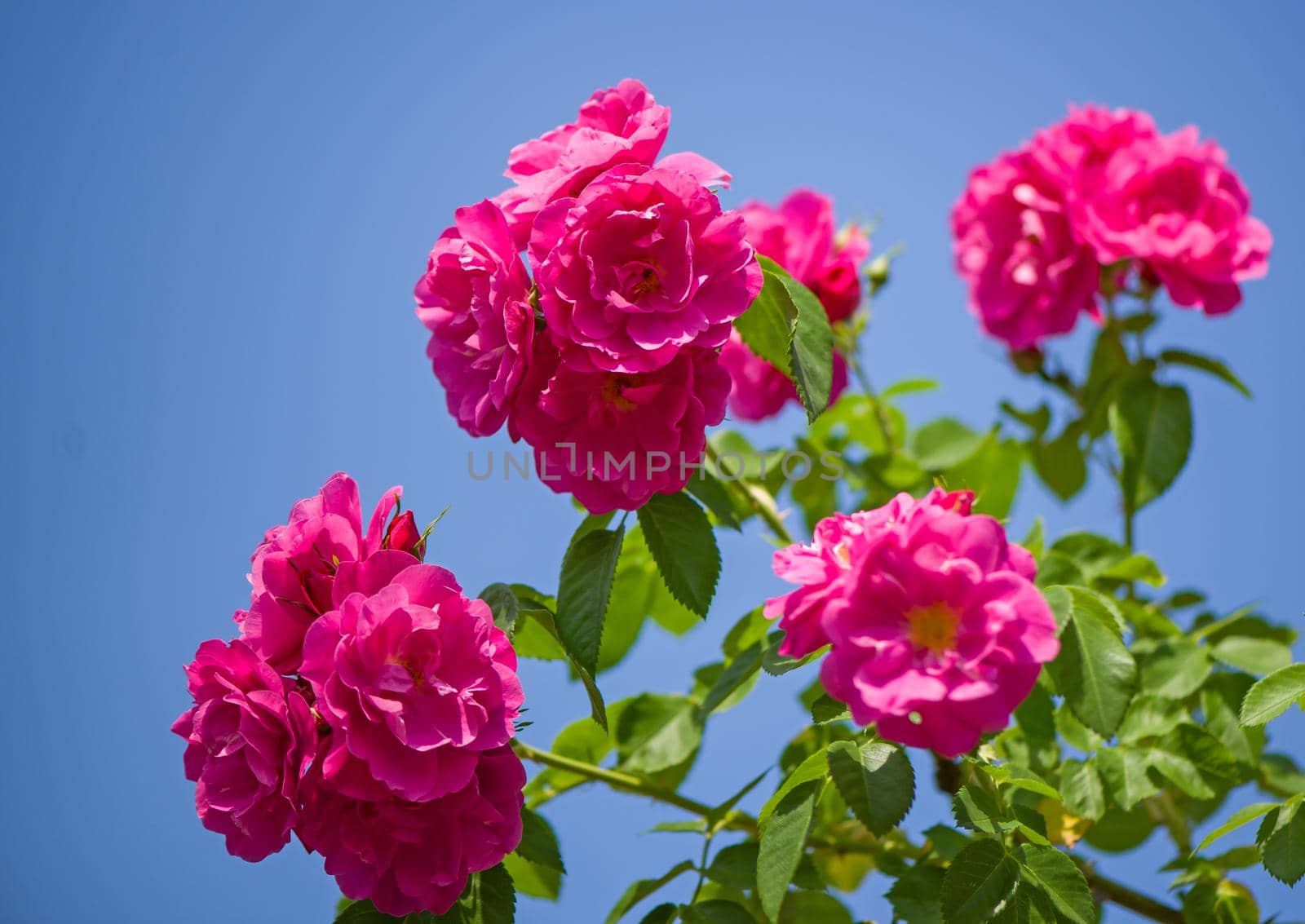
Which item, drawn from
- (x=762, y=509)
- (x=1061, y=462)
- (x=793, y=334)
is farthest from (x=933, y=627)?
(x=1061, y=462)

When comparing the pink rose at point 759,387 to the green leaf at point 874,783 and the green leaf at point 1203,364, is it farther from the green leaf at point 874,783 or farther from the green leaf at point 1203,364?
the green leaf at point 874,783

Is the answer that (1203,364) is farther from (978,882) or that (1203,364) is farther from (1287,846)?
(978,882)

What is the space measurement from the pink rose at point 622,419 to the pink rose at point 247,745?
0.24 metres

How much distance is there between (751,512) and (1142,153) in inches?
23.3

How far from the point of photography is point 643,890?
41.5 inches

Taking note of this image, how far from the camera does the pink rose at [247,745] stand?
78cm

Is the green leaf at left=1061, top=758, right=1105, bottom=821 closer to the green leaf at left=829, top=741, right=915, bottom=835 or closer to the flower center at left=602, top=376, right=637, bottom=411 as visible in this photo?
the green leaf at left=829, top=741, right=915, bottom=835

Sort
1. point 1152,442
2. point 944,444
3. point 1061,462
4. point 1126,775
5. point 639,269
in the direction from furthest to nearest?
point 1061,462
point 944,444
point 1152,442
point 1126,775
point 639,269

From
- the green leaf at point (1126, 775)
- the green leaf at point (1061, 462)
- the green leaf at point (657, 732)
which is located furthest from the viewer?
the green leaf at point (1061, 462)

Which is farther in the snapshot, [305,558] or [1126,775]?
[1126,775]

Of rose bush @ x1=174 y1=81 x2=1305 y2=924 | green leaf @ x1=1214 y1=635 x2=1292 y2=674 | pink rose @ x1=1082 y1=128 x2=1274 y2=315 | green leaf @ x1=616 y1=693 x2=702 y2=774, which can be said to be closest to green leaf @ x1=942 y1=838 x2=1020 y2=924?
rose bush @ x1=174 y1=81 x2=1305 y2=924

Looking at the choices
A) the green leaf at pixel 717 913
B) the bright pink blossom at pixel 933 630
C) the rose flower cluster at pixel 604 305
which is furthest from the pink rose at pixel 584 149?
the green leaf at pixel 717 913

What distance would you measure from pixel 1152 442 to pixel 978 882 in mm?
667

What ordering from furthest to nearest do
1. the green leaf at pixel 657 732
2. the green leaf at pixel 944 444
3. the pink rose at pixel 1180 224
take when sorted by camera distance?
the green leaf at pixel 944 444, the pink rose at pixel 1180 224, the green leaf at pixel 657 732
